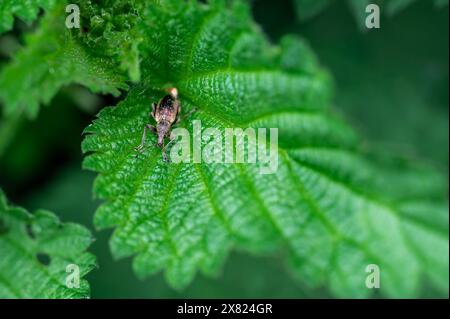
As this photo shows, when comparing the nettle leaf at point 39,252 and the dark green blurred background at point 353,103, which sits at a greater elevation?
the dark green blurred background at point 353,103

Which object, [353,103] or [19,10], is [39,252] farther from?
[353,103]

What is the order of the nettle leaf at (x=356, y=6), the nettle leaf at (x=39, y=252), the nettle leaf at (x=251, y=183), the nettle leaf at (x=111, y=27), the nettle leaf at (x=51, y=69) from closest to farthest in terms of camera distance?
the nettle leaf at (x=51, y=69) < the nettle leaf at (x=111, y=27) < the nettle leaf at (x=251, y=183) < the nettle leaf at (x=39, y=252) < the nettle leaf at (x=356, y=6)

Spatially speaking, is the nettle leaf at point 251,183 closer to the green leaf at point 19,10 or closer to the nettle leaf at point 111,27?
the nettle leaf at point 111,27

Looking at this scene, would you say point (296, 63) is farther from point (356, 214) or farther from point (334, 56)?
point (334, 56)

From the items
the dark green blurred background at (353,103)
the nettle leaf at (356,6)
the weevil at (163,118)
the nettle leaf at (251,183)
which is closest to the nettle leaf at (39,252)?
the nettle leaf at (251,183)
